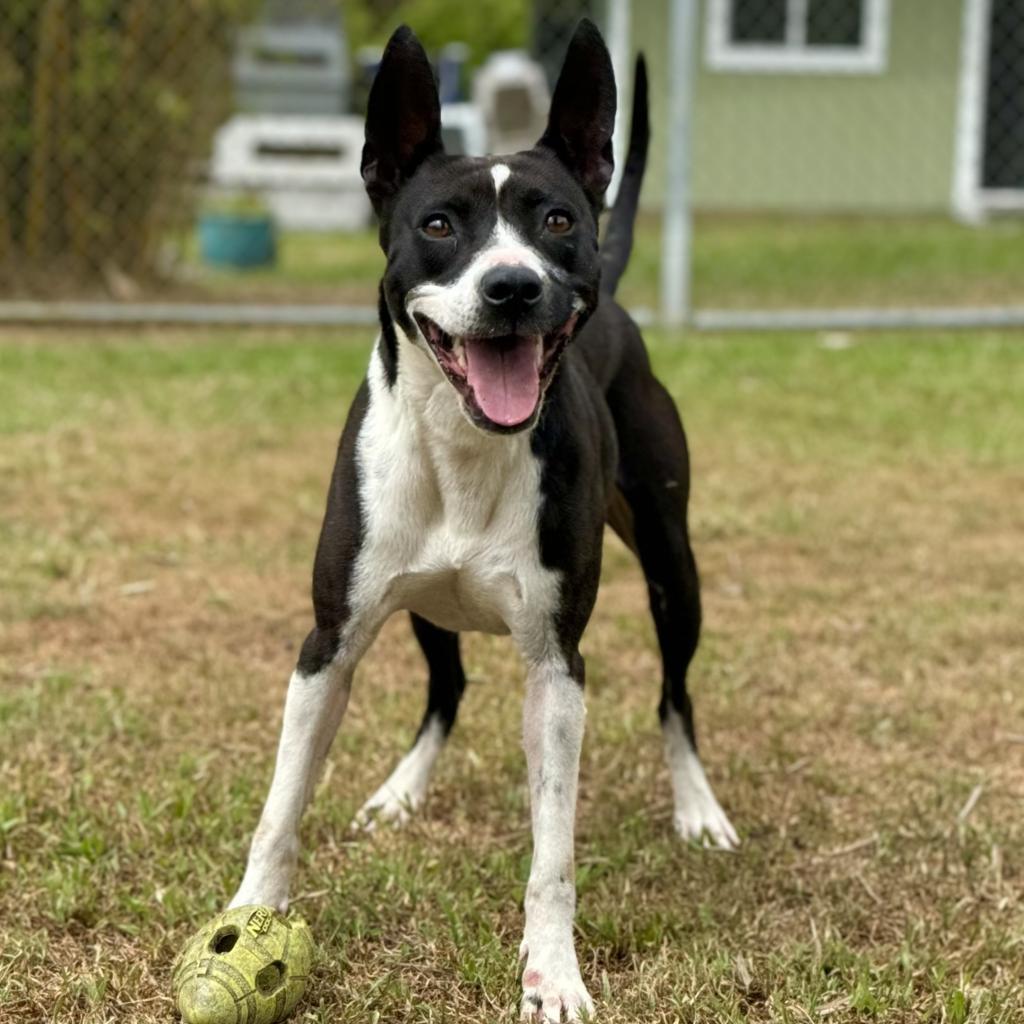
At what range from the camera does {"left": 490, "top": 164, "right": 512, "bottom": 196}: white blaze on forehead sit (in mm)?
2775

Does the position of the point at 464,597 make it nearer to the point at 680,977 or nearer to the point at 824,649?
the point at 680,977

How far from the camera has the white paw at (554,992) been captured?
2.69 m

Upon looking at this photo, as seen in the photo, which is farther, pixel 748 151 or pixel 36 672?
pixel 748 151

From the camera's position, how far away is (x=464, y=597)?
2.92 metres

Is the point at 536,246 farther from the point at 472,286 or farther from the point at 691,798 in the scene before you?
the point at 691,798

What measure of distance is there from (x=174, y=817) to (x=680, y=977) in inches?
45.6

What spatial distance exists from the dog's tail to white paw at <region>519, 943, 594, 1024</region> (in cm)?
162

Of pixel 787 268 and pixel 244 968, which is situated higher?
pixel 787 268

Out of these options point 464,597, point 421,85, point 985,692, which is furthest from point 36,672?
point 985,692

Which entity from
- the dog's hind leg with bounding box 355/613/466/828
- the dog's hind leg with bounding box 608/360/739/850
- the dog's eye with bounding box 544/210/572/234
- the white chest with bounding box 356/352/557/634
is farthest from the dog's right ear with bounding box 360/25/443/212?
the dog's hind leg with bounding box 355/613/466/828

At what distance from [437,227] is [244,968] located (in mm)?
1225

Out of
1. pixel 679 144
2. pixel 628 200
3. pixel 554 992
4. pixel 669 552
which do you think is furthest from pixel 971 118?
pixel 554 992

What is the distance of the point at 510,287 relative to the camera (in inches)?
102

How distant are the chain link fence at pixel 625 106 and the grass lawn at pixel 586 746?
3.12m
